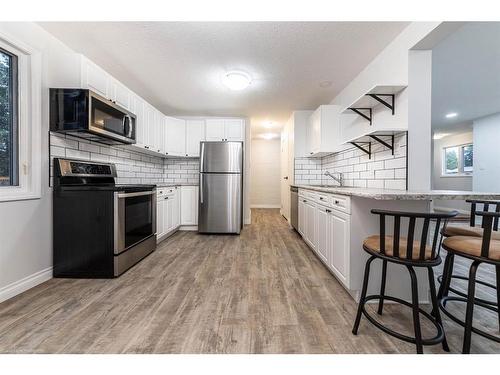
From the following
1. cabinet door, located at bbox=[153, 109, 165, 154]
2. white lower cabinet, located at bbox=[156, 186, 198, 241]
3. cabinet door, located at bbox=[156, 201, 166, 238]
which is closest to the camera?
cabinet door, located at bbox=[156, 201, 166, 238]

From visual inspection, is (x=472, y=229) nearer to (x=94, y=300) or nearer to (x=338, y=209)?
(x=338, y=209)

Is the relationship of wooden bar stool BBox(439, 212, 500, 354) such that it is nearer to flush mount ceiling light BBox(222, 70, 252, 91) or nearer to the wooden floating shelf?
the wooden floating shelf

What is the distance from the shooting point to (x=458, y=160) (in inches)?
272

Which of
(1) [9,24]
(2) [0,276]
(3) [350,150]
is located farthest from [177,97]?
(2) [0,276]

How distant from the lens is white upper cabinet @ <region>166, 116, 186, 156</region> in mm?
4340

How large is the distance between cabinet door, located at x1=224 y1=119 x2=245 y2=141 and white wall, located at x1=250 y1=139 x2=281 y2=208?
10.7 ft

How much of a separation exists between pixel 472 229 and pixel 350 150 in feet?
6.08

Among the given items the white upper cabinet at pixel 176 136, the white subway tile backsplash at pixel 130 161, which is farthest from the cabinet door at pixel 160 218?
the white upper cabinet at pixel 176 136

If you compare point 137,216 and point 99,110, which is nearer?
point 99,110

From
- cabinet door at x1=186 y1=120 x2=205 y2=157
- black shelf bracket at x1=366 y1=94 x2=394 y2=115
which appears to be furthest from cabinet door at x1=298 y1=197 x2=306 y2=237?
cabinet door at x1=186 y1=120 x2=205 y2=157

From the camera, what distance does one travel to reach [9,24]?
185cm

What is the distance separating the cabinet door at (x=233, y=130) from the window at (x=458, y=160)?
21.4ft

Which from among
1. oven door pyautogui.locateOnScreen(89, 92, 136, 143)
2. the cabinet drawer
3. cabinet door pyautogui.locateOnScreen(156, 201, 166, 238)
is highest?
oven door pyautogui.locateOnScreen(89, 92, 136, 143)

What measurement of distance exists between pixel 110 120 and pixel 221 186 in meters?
1.92
